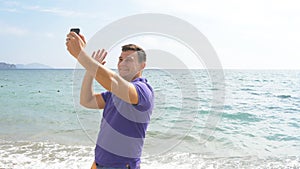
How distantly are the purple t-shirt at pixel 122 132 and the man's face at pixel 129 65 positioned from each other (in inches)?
4.7

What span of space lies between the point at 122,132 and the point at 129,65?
0.51 m

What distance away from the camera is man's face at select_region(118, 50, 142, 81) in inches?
98.1

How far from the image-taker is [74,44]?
76.2 inches

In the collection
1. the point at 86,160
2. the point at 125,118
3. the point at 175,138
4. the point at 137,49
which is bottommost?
the point at 86,160

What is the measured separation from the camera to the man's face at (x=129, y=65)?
98.1 inches

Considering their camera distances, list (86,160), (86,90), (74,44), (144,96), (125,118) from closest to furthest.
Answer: (74,44)
(144,96)
(125,118)
(86,90)
(86,160)

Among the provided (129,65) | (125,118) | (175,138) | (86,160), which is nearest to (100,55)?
(129,65)

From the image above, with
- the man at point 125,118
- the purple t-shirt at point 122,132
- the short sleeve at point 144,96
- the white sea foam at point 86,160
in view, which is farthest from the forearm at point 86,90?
the white sea foam at point 86,160

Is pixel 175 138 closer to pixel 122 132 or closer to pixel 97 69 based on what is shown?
pixel 122 132

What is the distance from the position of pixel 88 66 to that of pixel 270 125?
45.4 ft

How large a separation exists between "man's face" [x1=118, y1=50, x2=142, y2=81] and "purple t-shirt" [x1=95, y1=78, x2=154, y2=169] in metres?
0.12

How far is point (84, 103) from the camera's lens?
2.81 m

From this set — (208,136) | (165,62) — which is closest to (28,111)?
(208,136)

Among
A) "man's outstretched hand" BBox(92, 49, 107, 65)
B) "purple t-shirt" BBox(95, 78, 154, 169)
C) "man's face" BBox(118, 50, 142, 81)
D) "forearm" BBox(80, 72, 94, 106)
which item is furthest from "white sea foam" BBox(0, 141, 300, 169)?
"man's outstretched hand" BBox(92, 49, 107, 65)
